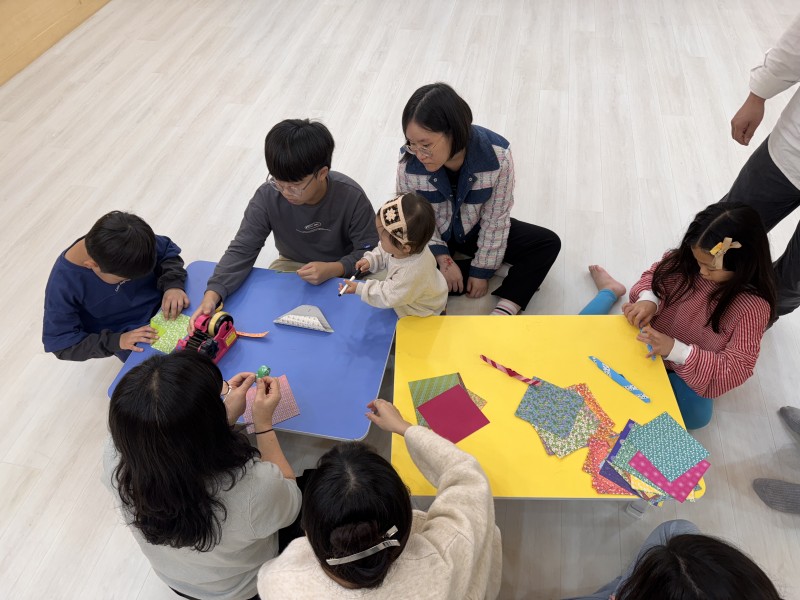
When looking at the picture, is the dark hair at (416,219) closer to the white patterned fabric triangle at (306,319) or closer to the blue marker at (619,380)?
the white patterned fabric triangle at (306,319)

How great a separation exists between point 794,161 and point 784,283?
1.61 feet

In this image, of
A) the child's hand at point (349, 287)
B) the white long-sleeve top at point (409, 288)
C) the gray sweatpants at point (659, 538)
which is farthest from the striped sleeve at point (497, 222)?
the gray sweatpants at point (659, 538)

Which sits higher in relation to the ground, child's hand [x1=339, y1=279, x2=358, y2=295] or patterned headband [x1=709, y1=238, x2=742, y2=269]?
patterned headband [x1=709, y1=238, x2=742, y2=269]

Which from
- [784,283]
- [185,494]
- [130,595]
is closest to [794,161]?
[784,283]

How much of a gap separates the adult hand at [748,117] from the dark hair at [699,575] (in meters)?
1.43

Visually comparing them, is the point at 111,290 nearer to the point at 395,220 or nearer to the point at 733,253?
the point at 395,220

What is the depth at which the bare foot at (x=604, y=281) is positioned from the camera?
232 cm

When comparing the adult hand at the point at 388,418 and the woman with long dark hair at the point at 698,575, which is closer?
the woman with long dark hair at the point at 698,575

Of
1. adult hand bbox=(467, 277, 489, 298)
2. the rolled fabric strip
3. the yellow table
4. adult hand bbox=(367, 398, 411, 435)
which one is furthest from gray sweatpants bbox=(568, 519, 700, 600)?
adult hand bbox=(467, 277, 489, 298)

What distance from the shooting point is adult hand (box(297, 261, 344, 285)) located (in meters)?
1.81

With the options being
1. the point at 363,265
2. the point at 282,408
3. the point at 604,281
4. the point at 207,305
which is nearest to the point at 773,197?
the point at 604,281

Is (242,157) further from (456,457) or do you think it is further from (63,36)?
(456,457)

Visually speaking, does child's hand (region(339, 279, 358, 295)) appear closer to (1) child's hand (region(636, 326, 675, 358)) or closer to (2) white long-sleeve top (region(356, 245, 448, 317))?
(2) white long-sleeve top (region(356, 245, 448, 317))

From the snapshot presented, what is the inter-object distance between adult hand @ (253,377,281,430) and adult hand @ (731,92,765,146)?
171cm
